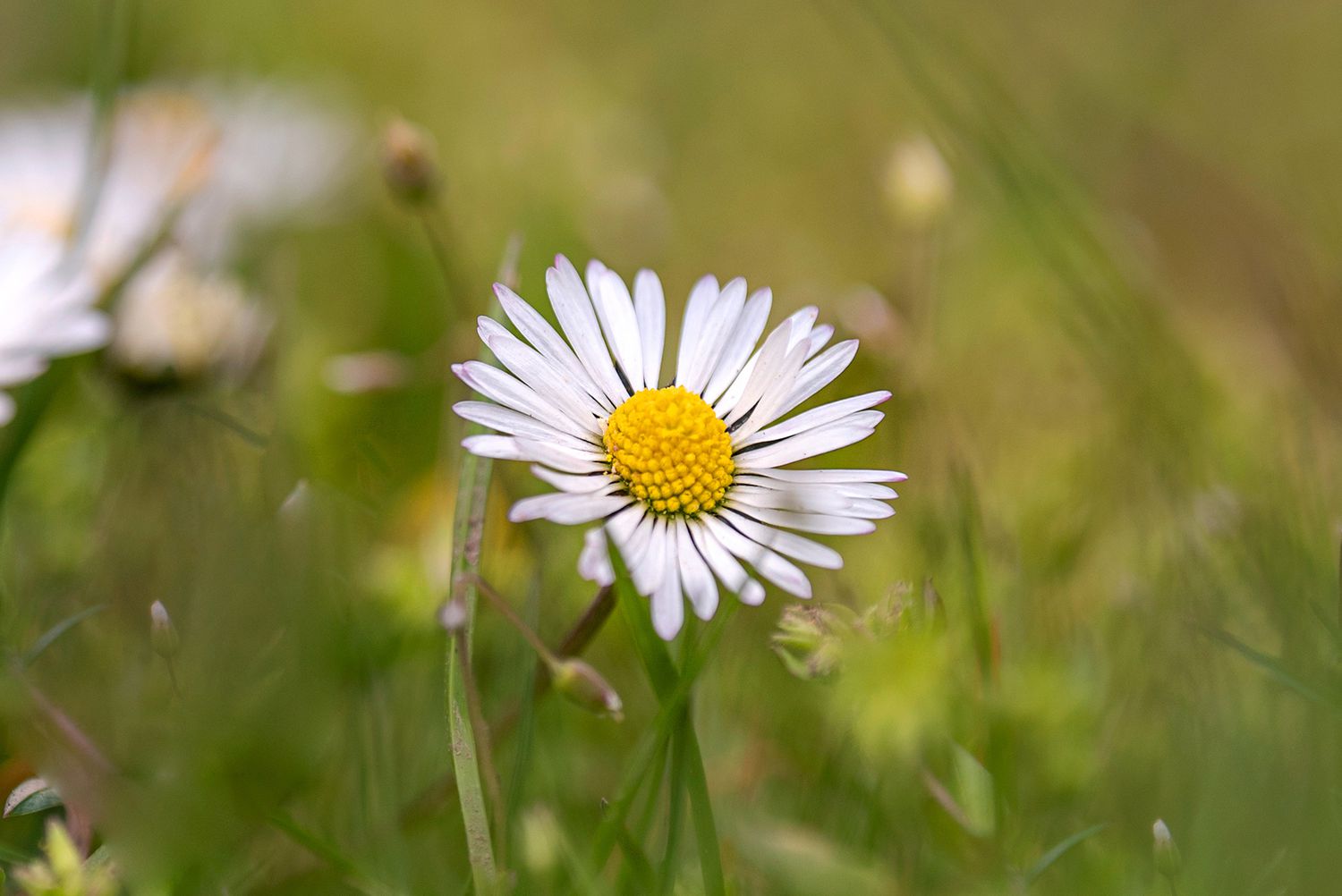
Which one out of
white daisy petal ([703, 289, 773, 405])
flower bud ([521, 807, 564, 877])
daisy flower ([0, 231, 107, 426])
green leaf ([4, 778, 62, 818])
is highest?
white daisy petal ([703, 289, 773, 405])

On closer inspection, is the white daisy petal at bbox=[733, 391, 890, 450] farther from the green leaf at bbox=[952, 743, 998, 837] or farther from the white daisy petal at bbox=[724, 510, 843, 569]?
the green leaf at bbox=[952, 743, 998, 837]

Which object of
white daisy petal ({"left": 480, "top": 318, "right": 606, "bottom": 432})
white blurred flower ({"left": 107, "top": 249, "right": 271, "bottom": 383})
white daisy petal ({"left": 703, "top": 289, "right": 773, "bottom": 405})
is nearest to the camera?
white daisy petal ({"left": 480, "top": 318, "right": 606, "bottom": 432})

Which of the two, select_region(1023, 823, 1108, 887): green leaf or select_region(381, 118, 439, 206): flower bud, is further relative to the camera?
select_region(381, 118, 439, 206): flower bud

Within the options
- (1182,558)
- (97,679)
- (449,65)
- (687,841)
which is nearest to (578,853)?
(687,841)

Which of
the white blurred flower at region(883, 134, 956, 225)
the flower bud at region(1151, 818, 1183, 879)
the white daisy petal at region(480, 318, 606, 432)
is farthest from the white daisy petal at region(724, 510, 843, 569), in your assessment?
the white blurred flower at region(883, 134, 956, 225)

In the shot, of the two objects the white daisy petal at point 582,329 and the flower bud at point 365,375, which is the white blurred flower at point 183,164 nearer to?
the flower bud at point 365,375

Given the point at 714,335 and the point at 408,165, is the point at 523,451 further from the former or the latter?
the point at 408,165

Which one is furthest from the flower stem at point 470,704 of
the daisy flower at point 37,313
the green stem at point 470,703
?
the daisy flower at point 37,313
